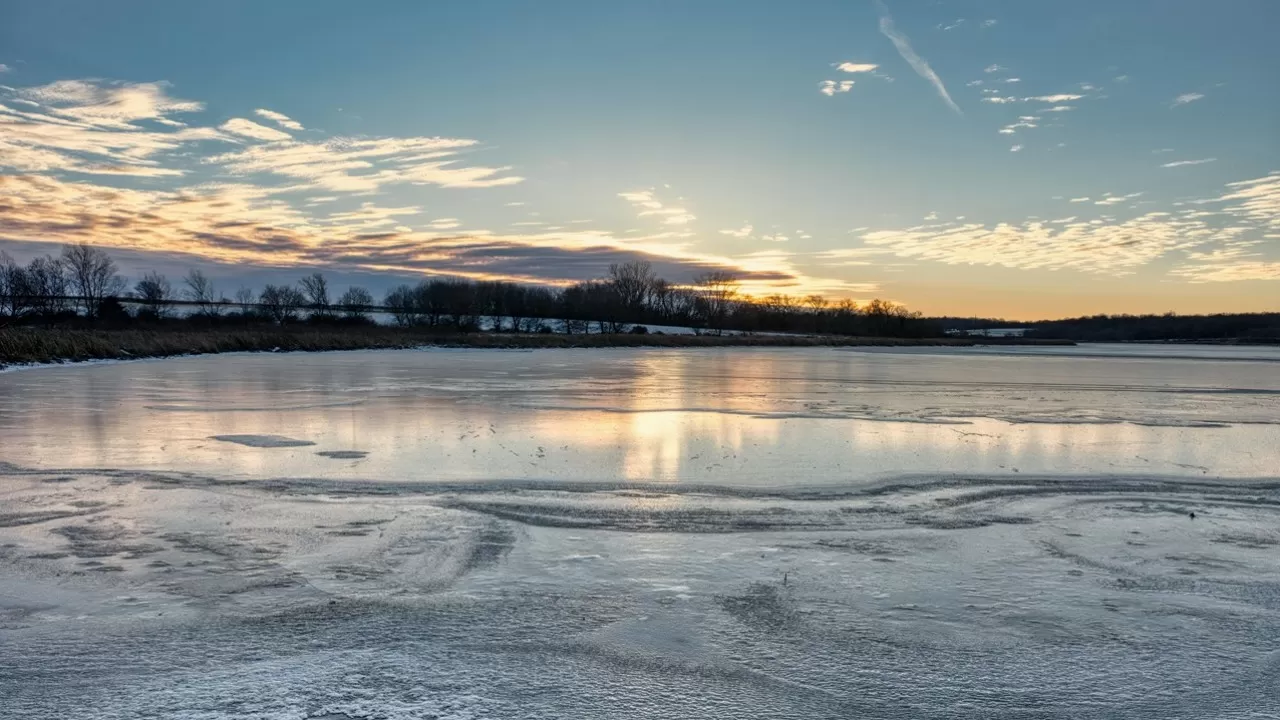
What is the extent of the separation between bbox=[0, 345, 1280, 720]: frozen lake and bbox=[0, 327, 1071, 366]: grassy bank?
1717 cm

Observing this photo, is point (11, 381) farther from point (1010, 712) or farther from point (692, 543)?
point (1010, 712)

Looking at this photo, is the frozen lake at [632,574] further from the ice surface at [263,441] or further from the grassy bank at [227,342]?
the grassy bank at [227,342]

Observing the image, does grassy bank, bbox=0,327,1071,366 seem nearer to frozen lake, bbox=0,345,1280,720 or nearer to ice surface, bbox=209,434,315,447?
ice surface, bbox=209,434,315,447

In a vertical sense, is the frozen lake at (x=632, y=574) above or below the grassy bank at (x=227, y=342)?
below

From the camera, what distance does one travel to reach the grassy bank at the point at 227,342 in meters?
21.5

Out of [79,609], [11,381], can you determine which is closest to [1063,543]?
[79,609]

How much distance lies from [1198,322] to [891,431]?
369 ft

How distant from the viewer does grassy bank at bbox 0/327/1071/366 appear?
70.6 feet

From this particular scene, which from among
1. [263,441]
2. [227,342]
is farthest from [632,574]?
[227,342]

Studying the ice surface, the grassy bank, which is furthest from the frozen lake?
the grassy bank

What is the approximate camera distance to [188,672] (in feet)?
8.42

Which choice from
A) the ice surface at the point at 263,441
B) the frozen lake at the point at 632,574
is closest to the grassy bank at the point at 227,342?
the ice surface at the point at 263,441

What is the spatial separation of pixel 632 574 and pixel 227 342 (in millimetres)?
31505

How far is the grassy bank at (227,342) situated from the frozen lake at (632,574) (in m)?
17.2
